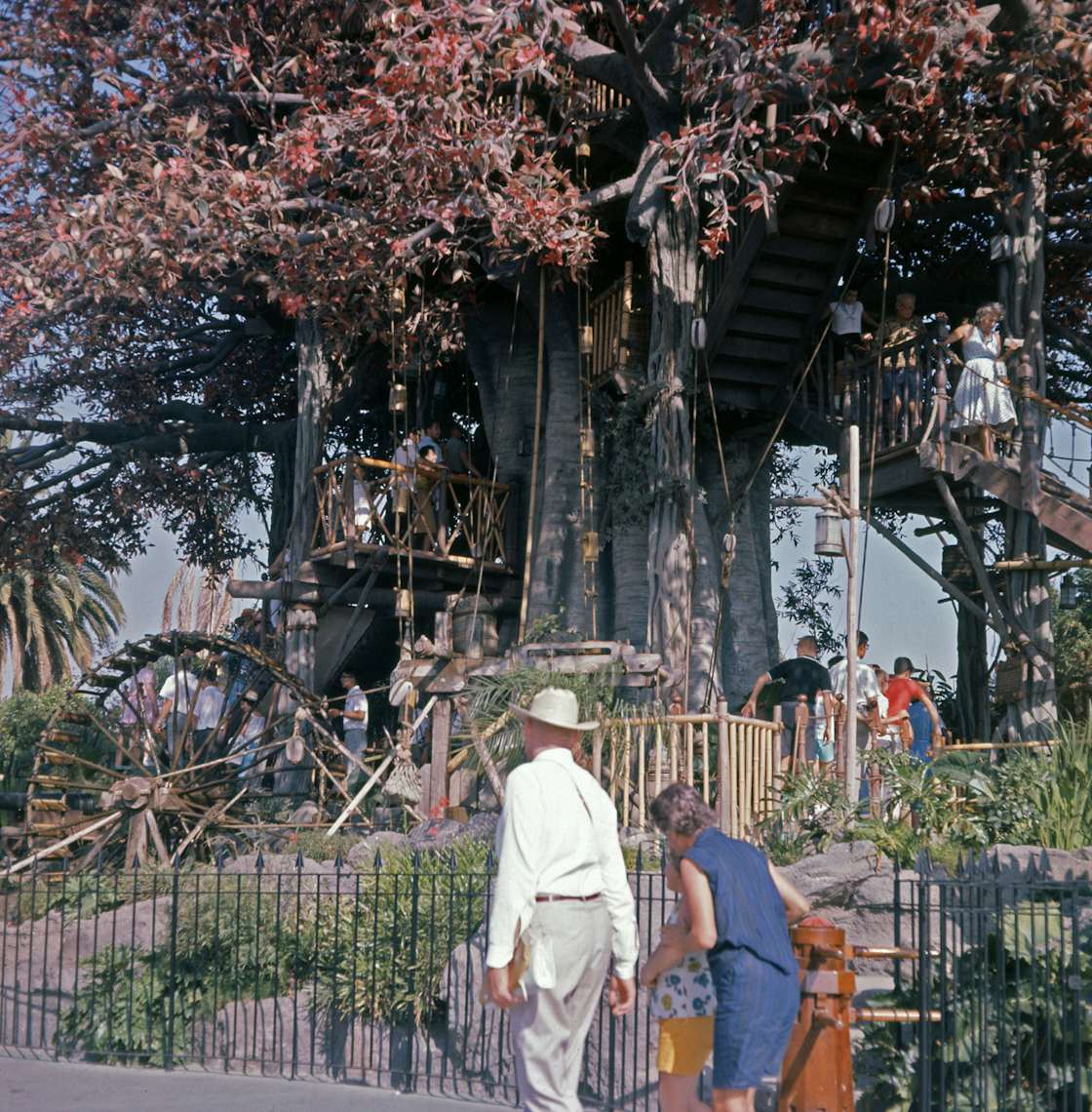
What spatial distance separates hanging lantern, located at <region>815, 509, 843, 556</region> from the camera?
13.1 m

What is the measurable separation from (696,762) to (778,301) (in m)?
6.82

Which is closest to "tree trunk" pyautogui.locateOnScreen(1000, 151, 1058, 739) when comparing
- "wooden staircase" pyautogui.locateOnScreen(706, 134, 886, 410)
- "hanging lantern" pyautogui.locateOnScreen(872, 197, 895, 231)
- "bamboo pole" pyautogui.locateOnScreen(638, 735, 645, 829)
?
"hanging lantern" pyautogui.locateOnScreen(872, 197, 895, 231)

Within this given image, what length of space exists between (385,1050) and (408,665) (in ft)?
22.9

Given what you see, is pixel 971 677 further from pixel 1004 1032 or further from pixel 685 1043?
pixel 685 1043

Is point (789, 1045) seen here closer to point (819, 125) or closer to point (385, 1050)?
point (385, 1050)

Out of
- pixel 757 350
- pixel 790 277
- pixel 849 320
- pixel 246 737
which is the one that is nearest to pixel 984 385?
pixel 849 320

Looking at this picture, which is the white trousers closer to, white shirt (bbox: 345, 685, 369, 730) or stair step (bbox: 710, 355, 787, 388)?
white shirt (bbox: 345, 685, 369, 730)

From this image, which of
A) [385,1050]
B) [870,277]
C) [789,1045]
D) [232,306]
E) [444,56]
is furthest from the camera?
[232,306]

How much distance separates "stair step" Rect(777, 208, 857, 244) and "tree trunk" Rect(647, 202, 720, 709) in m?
1.01

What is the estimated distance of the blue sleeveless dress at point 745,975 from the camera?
5375 millimetres

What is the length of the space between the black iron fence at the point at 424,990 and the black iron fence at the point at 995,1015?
0.01 metres

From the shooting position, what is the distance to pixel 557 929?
17.8 feet

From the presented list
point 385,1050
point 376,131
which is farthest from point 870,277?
point 385,1050

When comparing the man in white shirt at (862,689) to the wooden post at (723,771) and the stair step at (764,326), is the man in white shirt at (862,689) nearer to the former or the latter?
the wooden post at (723,771)
